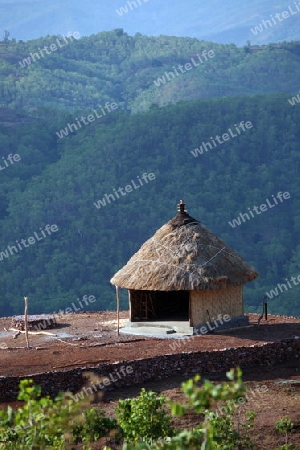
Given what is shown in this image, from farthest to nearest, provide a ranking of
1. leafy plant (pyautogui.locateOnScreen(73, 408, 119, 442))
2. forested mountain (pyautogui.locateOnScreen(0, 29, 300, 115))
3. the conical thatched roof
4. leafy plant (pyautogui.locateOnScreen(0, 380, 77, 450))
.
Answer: forested mountain (pyautogui.locateOnScreen(0, 29, 300, 115)) → the conical thatched roof → leafy plant (pyautogui.locateOnScreen(73, 408, 119, 442)) → leafy plant (pyautogui.locateOnScreen(0, 380, 77, 450))

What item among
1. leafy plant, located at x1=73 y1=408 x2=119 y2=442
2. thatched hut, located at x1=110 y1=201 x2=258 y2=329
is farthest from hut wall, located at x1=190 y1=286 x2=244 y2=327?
leafy plant, located at x1=73 y1=408 x2=119 y2=442

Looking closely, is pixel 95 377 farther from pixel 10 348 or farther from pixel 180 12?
pixel 180 12

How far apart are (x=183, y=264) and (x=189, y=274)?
0.37 meters

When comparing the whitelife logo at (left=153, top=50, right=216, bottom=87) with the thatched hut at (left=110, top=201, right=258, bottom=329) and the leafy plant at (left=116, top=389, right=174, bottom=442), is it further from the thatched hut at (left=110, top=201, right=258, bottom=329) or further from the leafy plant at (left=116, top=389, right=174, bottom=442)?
the leafy plant at (left=116, top=389, right=174, bottom=442)

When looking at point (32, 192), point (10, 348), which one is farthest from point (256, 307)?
point (10, 348)

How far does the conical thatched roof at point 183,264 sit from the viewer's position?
21.1 meters

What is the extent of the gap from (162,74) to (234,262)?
9226 centimetres

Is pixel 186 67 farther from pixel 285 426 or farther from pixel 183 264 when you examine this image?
pixel 285 426


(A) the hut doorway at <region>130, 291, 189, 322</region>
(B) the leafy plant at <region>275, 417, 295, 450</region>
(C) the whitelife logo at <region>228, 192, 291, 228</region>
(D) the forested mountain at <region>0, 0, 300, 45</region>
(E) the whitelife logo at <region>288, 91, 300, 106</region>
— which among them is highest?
(D) the forested mountain at <region>0, 0, 300, 45</region>

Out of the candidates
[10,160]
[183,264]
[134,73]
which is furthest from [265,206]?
[134,73]

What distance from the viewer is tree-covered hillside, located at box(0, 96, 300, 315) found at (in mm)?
57969

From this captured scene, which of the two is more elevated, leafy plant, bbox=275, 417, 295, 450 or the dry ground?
the dry ground

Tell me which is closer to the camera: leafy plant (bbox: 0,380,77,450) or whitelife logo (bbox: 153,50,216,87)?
leafy plant (bbox: 0,380,77,450)

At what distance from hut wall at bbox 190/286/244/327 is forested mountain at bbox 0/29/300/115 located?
74428 millimetres
